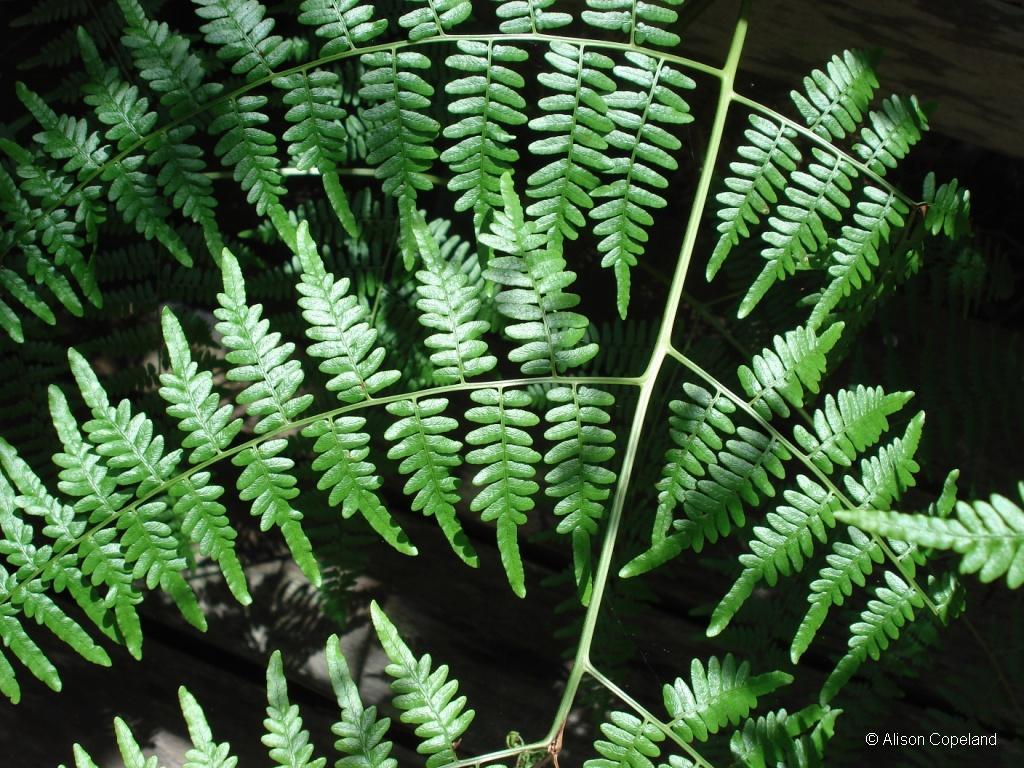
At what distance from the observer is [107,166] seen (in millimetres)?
1455

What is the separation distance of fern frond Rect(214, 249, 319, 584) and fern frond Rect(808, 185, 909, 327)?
858 millimetres

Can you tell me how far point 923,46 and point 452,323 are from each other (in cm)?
119

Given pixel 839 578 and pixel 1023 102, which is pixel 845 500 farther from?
pixel 1023 102

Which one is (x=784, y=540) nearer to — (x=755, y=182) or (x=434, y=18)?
(x=755, y=182)

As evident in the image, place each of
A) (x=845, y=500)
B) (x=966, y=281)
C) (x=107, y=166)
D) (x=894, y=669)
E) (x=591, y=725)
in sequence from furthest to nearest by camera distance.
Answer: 1. (x=591, y=725)
2. (x=966, y=281)
3. (x=894, y=669)
4. (x=107, y=166)
5. (x=845, y=500)

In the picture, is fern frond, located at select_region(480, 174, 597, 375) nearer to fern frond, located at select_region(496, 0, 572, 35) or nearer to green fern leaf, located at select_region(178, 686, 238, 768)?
fern frond, located at select_region(496, 0, 572, 35)

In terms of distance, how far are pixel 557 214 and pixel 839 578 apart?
2.37 feet

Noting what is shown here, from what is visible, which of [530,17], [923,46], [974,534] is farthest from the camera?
[923,46]

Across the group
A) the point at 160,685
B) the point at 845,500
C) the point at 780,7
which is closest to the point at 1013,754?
the point at 845,500

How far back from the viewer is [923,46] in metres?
1.77

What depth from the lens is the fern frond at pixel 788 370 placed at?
1342 millimetres

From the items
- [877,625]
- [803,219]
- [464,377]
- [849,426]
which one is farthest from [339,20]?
[877,625]

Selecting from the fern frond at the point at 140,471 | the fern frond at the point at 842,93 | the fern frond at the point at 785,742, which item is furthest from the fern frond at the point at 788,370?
the fern frond at the point at 140,471

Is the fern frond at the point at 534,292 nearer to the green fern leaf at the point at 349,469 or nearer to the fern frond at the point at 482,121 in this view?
the fern frond at the point at 482,121
